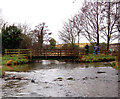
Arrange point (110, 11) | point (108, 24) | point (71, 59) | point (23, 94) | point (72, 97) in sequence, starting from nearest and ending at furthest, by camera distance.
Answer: point (72, 97), point (23, 94), point (71, 59), point (110, 11), point (108, 24)

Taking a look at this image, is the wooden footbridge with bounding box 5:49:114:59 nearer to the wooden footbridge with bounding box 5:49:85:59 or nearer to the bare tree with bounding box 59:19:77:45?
the wooden footbridge with bounding box 5:49:85:59

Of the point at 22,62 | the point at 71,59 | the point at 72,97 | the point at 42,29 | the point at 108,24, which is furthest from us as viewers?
the point at 42,29

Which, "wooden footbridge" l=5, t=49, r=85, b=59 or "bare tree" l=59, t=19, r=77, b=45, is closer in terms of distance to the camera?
"wooden footbridge" l=5, t=49, r=85, b=59

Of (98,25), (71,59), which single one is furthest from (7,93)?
(98,25)

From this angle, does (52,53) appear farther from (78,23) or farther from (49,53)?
(78,23)

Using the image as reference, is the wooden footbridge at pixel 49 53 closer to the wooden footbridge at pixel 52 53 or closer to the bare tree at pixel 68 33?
the wooden footbridge at pixel 52 53

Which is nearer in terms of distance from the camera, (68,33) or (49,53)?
(49,53)

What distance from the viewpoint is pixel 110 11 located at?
2398 cm

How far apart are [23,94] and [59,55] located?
17857 millimetres

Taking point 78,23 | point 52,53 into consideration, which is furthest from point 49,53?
point 78,23

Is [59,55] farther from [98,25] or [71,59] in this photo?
[98,25]

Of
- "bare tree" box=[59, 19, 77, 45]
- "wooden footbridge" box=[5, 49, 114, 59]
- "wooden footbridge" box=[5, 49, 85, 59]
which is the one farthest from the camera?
"bare tree" box=[59, 19, 77, 45]

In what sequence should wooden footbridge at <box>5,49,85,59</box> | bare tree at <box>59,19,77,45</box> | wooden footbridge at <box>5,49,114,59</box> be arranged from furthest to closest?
1. bare tree at <box>59,19,77,45</box>
2. wooden footbridge at <box>5,49,85,59</box>
3. wooden footbridge at <box>5,49,114,59</box>

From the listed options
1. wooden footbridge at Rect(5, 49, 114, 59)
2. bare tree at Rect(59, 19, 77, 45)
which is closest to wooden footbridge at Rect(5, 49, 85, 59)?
wooden footbridge at Rect(5, 49, 114, 59)
